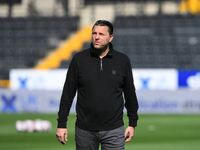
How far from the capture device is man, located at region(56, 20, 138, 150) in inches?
185

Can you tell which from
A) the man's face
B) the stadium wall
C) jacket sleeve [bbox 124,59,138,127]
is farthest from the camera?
the stadium wall

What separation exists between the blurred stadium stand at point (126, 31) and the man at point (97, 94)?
23.6m

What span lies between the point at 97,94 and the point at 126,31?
94.0 ft

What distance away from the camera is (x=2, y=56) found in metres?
31.6

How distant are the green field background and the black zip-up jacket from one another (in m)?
6.21

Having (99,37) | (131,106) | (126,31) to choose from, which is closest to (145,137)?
(131,106)

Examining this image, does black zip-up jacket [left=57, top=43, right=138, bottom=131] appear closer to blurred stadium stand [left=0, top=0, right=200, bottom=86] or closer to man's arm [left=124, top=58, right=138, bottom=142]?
man's arm [left=124, top=58, right=138, bottom=142]

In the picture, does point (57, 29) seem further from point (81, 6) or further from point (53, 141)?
point (53, 141)

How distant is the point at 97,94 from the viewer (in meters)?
4.69

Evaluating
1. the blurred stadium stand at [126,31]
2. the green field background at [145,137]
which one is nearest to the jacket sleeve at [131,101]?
the green field background at [145,137]

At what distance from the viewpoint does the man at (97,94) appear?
15.4 feet

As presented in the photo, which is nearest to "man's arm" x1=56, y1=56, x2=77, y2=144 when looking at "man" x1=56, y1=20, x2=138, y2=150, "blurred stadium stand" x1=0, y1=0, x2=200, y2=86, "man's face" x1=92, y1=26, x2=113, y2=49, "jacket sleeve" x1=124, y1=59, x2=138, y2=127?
"man" x1=56, y1=20, x2=138, y2=150

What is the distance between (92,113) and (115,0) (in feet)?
111

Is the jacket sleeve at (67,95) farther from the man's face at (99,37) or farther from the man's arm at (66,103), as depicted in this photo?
the man's face at (99,37)
